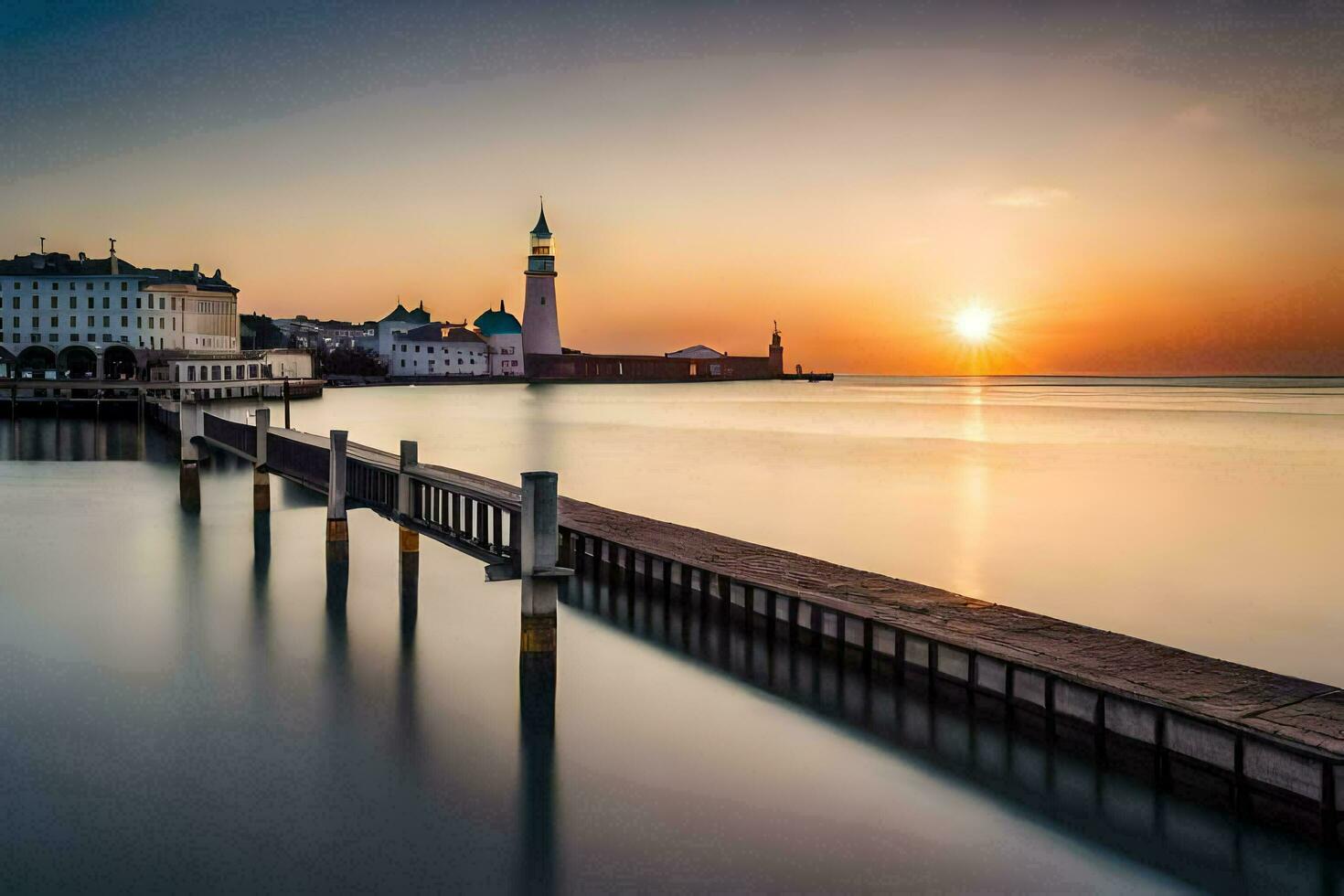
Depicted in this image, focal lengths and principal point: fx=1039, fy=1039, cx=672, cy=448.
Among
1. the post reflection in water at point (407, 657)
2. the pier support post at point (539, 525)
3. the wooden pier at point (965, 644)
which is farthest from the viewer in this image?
the post reflection in water at point (407, 657)

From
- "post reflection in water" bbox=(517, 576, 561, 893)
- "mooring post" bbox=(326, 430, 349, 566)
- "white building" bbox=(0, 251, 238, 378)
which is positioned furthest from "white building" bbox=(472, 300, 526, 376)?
"post reflection in water" bbox=(517, 576, 561, 893)

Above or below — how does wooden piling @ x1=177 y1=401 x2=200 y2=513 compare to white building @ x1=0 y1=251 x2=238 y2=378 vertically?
below

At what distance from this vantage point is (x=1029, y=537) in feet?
86.1

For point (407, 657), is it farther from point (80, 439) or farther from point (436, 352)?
point (436, 352)

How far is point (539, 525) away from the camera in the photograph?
1047cm

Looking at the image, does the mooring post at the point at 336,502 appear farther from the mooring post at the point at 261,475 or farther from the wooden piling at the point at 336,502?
the mooring post at the point at 261,475

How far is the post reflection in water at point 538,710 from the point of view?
9070mm

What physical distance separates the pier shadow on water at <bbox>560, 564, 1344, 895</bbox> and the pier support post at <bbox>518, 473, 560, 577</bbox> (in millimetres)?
3157

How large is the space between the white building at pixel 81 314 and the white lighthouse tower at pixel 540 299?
2243 inches

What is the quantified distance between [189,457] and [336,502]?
419 inches

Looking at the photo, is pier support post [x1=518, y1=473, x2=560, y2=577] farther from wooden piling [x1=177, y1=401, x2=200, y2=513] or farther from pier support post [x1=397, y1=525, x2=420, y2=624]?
wooden piling [x1=177, y1=401, x2=200, y2=513]

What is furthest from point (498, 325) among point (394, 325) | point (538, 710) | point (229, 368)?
point (538, 710)

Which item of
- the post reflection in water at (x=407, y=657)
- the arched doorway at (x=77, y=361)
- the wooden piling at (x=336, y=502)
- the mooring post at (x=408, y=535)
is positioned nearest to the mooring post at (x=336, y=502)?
the wooden piling at (x=336, y=502)

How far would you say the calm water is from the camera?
800 cm
